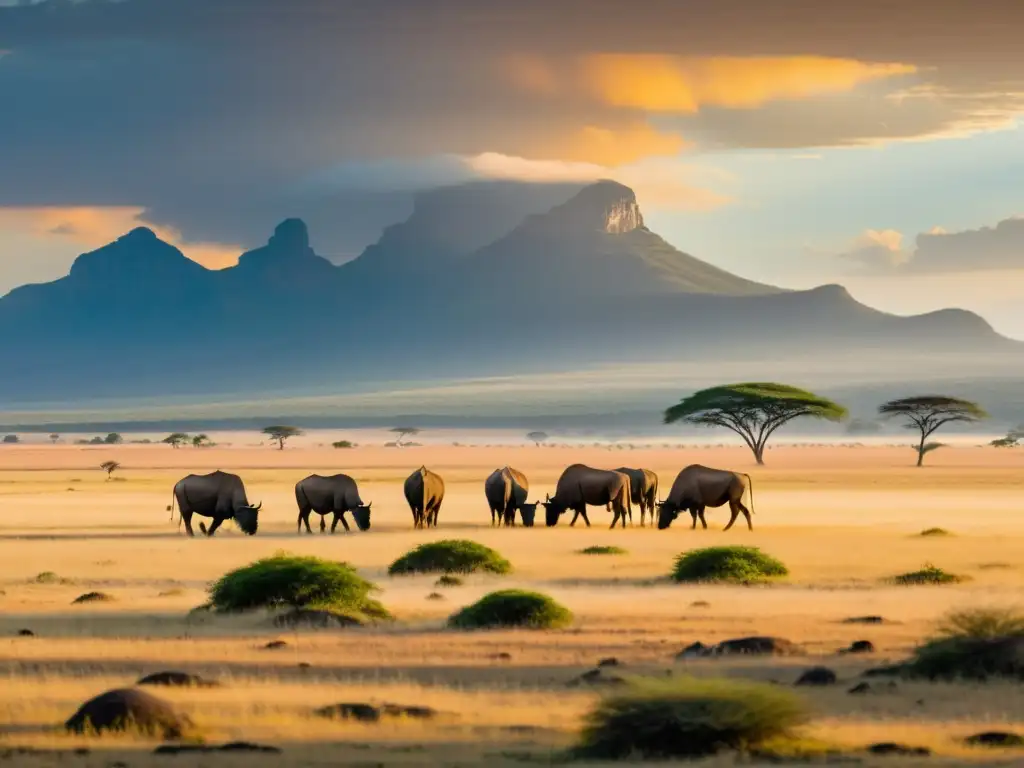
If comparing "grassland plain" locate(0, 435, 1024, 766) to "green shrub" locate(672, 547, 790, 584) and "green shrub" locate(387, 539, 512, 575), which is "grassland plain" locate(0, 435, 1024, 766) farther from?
"green shrub" locate(672, 547, 790, 584)

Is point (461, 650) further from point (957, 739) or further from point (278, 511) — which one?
point (278, 511)

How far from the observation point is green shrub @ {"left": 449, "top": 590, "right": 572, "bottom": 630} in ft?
94.8

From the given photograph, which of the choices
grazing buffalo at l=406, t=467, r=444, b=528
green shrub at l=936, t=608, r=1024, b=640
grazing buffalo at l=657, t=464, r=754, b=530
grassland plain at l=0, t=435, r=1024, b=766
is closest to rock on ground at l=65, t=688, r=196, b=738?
grassland plain at l=0, t=435, r=1024, b=766

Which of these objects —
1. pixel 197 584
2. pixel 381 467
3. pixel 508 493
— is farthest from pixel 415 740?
pixel 381 467

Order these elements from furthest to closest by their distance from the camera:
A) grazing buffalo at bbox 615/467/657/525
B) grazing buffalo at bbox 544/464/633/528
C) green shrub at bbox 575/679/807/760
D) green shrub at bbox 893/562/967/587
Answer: grazing buffalo at bbox 615/467/657/525
grazing buffalo at bbox 544/464/633/528
green shrub at bbox 893/562/967/587
green shrub at bbox 575/679/807/760

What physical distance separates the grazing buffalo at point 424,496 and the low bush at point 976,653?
34294 mm

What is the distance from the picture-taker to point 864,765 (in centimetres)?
1692

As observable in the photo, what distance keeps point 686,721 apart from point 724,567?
21089 mm

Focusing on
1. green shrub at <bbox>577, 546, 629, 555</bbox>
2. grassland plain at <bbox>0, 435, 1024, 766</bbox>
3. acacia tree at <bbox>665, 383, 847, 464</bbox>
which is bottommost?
grassland plain at <bbox>0, 435, 1024, 766</bbox>

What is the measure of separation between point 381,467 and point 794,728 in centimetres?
12315

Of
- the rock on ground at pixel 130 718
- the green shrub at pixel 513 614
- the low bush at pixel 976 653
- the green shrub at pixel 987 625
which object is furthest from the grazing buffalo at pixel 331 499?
the rock on ground at pixel 130 718

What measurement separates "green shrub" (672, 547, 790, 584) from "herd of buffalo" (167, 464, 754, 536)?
15.5 meters

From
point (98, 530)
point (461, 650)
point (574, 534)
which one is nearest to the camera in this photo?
point (461, 650)

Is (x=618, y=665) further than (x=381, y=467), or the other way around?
(x=381, y=467)
